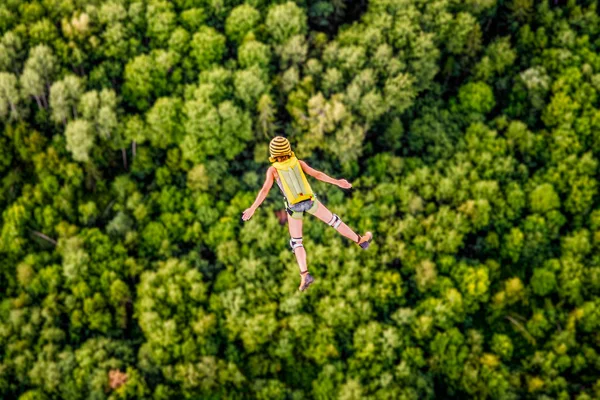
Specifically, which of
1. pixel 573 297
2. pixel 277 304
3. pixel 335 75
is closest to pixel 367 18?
pixel 335 75

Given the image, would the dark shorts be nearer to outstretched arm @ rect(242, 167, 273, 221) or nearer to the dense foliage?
outstretched arm @ rect(242, 167, 273, 221)

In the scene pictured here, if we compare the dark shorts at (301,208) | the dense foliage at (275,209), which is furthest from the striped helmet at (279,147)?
the dense foliage at (275,209)

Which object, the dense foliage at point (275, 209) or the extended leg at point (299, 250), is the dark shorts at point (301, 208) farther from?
the dense foliage at point (275, 209)

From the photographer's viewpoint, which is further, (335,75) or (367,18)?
(367,18)

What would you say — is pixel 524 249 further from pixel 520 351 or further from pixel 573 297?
pixel 520 351

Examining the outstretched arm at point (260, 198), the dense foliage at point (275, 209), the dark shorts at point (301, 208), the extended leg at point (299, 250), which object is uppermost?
the outstretched arm at point (260, 198)

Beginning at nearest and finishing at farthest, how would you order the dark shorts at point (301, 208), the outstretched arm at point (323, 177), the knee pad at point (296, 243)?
1. the outstretched arm at point (323, 177)
2. the dark shorts at point (301, 208)
3. the knee pad at point (296, 243)

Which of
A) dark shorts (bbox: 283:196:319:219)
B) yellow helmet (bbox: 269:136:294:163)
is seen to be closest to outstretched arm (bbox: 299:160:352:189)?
yellow helmet (bbox: 269:136:294:163)
